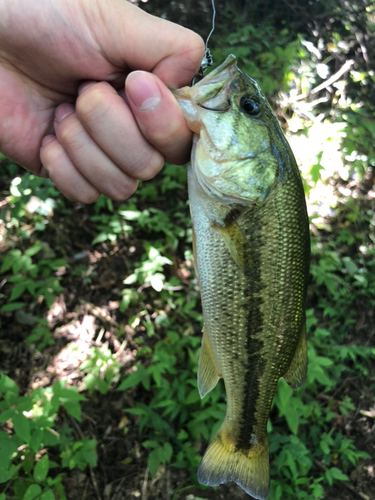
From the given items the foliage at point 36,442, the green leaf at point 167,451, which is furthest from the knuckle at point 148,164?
the green leaf at point 167,451

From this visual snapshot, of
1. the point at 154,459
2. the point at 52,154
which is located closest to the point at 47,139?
the point at 52,154

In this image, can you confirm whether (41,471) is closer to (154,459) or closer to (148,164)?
(154,459)

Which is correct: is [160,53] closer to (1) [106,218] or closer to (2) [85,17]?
(2) [85,17]

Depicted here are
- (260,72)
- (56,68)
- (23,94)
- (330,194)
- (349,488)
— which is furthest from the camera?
(260,72)

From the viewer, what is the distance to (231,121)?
156 centimetres

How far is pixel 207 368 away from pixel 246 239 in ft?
2.49

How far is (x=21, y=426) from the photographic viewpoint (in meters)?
1.87

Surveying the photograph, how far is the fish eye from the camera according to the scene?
1.58m

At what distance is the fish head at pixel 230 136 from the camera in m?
1.55

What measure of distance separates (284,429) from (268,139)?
2738 mm

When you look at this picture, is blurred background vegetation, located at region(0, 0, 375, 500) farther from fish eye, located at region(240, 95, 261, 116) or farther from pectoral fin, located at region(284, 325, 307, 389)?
fish eye, located at region(240, 95, 261, 116)

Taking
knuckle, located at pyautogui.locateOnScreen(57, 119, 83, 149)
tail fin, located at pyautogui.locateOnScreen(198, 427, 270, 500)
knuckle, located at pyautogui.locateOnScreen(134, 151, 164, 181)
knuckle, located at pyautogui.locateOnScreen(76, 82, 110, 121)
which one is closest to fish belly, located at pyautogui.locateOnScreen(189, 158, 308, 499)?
A: tail fin, located at pyautogui.locateOnScreen(198, 427, 270, 500)

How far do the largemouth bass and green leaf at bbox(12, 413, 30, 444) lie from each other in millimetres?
983

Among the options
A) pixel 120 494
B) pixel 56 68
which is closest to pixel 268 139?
pixel 56 68
